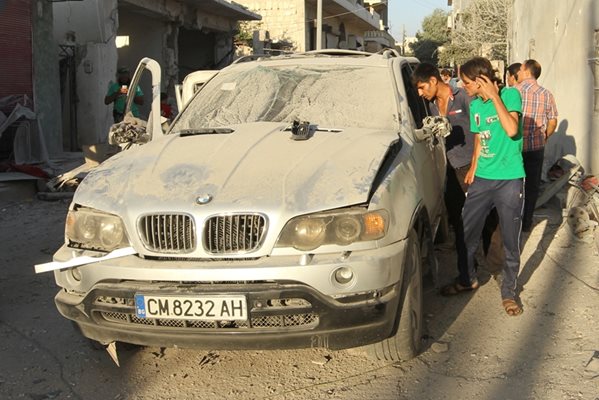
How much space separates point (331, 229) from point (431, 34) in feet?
207

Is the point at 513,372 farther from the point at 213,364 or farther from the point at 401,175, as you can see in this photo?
the point at 213,364

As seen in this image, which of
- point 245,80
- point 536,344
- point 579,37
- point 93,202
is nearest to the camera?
point 93,202

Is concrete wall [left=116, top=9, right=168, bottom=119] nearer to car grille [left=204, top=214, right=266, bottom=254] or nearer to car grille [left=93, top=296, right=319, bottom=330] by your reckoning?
car grille [left=93, top=296, right=319, bottom=330]

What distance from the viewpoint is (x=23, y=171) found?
9.15 meters

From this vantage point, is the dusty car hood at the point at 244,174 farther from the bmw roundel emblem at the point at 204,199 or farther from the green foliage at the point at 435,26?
the green foliage at the point at 435,26

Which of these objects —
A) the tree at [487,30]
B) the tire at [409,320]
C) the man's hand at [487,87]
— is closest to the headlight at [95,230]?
the tire at [409,320]

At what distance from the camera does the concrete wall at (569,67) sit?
8234mm

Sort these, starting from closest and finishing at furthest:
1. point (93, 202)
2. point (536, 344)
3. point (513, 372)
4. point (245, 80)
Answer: point (93, 202)
point (513, 372)
point (536, 344)
point (245, 80)

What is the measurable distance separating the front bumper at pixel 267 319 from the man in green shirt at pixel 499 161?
5.02 feet

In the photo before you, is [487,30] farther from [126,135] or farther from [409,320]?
[409,320]

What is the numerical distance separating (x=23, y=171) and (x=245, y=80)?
18.5 ft

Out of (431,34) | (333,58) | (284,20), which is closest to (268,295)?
(333,58)

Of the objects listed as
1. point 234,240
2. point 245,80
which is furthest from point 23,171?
point 234,240

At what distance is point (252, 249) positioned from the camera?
293 cm
